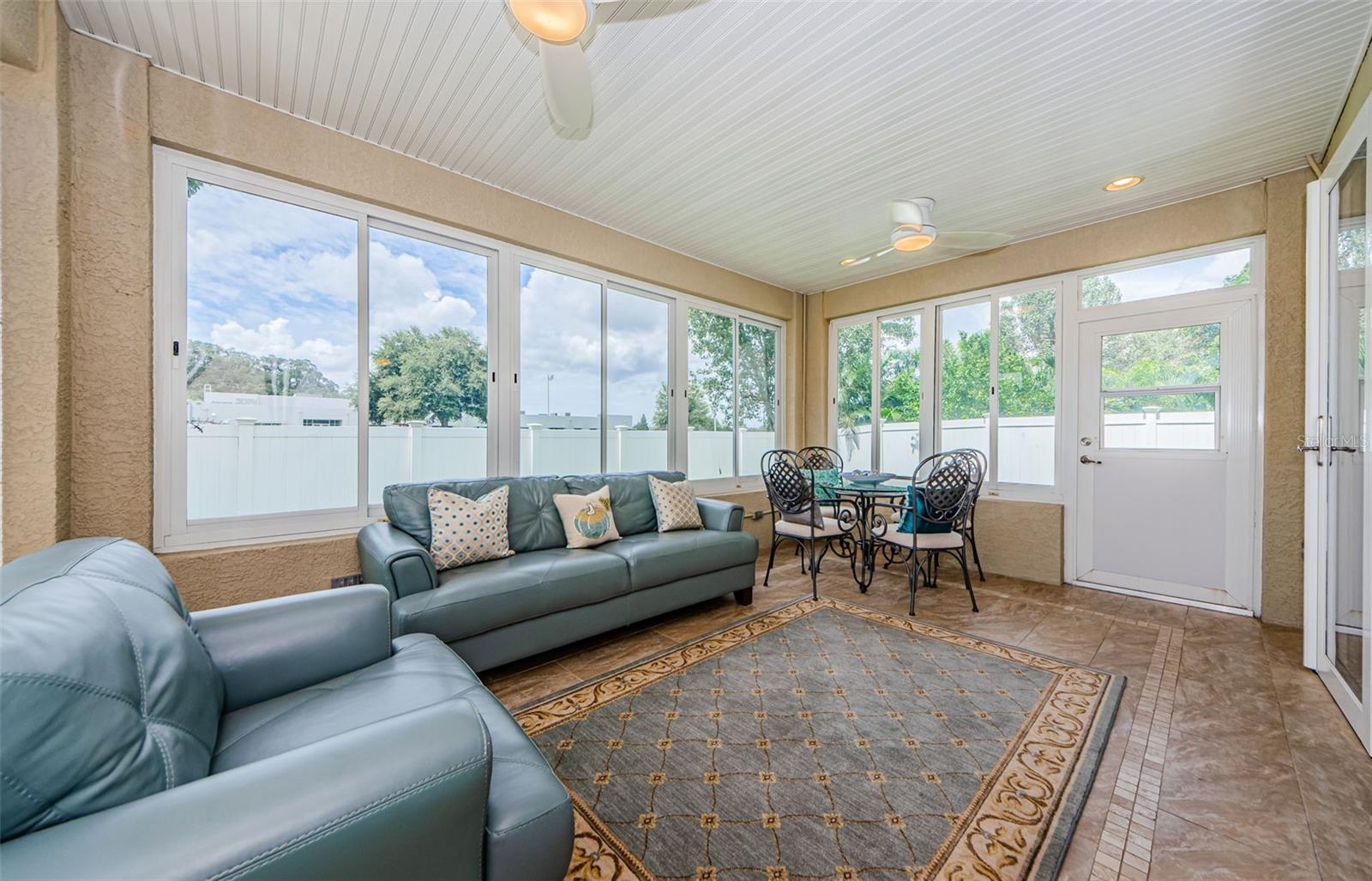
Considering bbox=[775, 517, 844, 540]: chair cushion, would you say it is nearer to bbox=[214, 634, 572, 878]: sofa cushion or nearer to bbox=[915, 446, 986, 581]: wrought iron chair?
bbox=[915, 446, 986, 581]: wrought iron chair

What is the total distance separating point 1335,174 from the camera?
7.61 ft

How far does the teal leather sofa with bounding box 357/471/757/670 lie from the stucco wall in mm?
2442

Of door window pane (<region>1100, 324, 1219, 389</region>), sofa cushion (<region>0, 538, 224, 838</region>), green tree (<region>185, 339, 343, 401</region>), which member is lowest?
sofa cushion (<region>0, 538, 224, 838</region>)

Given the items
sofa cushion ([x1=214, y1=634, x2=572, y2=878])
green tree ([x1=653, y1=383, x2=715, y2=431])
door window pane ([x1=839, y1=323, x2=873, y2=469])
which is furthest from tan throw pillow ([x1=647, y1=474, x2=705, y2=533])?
door window pane ([x1=839, y1=323, x2=873, y2=469])

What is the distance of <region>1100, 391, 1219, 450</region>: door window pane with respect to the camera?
11.4ft

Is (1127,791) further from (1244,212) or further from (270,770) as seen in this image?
(1244,212)

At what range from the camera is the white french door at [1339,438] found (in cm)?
201

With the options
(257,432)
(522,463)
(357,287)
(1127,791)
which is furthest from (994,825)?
(357,287)

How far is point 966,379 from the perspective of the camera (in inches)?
181

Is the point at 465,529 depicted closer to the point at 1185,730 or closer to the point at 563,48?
the point at 563,48

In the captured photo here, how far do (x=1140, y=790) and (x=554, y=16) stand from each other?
315 cm

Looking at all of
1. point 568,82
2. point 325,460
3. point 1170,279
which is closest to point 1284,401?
point 1170,279

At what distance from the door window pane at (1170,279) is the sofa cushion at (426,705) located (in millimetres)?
4828

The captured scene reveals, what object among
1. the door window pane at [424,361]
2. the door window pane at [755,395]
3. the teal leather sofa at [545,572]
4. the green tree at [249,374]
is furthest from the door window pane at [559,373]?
the door window pane at [755,395]
